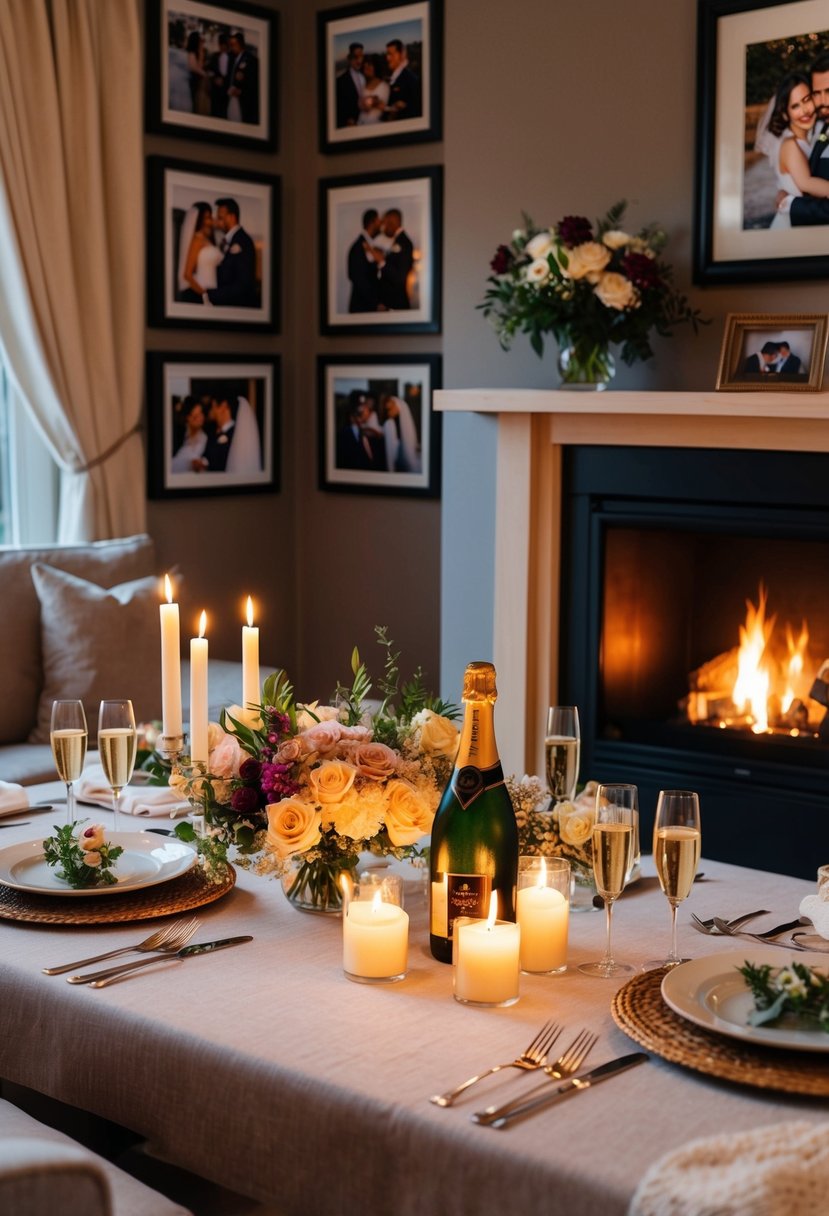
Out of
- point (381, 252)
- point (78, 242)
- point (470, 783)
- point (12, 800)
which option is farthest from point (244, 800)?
point (381, 252)

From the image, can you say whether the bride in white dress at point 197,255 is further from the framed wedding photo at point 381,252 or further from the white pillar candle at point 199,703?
the white pillar candle at point 199,703

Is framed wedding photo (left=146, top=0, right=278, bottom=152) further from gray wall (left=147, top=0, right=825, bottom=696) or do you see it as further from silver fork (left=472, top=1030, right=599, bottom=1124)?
silver fork (left=472, top=1030, right=599, bottom=1124)

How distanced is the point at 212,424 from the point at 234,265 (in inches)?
22.0

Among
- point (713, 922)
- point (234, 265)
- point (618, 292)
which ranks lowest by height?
point (713, 922)

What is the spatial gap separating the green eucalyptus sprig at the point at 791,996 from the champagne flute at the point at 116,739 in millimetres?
924

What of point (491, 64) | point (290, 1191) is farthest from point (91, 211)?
point (290, 1191)

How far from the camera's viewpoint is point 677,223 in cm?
388

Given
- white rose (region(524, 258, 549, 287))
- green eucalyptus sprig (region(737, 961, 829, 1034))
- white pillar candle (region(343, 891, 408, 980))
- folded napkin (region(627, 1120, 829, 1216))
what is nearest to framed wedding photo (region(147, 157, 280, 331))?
white rose (region(524, 258, 549, 287))

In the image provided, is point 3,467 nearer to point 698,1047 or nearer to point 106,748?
point 106,748

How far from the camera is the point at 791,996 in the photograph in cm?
147

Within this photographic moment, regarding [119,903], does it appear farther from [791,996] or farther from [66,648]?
[66,648]

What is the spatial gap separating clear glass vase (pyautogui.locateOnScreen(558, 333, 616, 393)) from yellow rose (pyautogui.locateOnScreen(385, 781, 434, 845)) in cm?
217

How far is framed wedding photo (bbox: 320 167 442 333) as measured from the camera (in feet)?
16.3

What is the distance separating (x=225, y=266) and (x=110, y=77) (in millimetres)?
762
